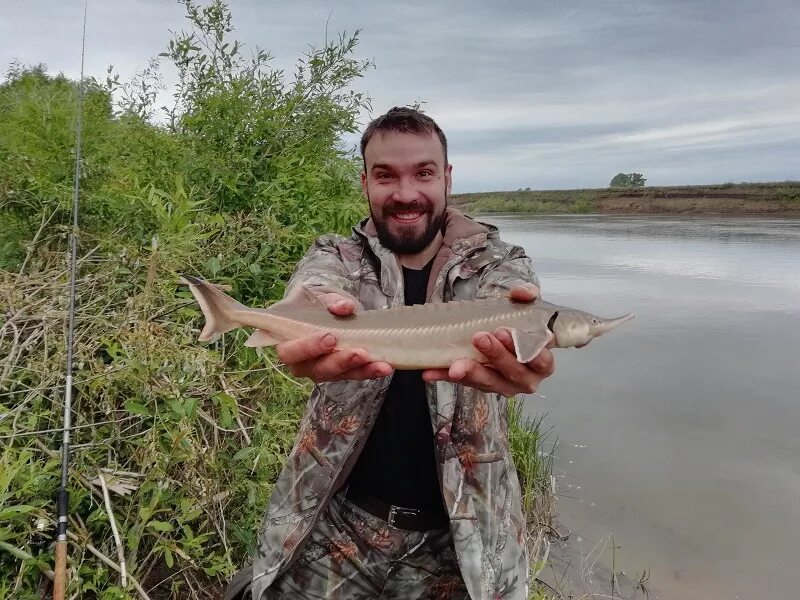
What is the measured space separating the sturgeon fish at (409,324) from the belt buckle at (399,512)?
0.61 metres

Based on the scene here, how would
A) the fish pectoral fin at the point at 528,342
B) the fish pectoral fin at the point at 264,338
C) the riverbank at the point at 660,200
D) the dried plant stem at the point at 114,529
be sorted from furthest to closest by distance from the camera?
1. the riverbank at the point at 660,200
2. the dried plant stem at the point at 114,529
3. the fish pectoral fin at the point at 264,338
4. the fish pectoral fin at the point at 528,342

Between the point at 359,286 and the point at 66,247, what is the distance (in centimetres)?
310

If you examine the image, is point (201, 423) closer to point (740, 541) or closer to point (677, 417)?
point (740, 541)

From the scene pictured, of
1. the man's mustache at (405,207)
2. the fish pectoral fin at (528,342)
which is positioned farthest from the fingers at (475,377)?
the man's mustache at (405,207)

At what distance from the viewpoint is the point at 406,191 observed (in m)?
2.42

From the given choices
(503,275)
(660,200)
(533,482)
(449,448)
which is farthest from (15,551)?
(660,200)

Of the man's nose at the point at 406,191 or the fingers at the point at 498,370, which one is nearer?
the fingers at the point at 498,370

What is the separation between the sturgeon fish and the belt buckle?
2.00 feet

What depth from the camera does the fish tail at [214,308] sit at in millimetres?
2051

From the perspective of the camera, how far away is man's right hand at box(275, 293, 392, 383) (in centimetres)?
196

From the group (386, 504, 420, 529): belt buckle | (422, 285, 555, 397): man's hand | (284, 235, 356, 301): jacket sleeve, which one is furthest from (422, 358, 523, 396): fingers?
(386, 504, 420, 529): belt buckle

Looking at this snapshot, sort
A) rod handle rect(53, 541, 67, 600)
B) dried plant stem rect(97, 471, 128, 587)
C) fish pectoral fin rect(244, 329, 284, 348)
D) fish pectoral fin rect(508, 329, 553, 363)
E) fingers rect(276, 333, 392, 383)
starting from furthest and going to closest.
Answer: dried plant stem rect(97, 471, 128, 587) < rod handle rect(53, 541, 67, 600) < fish pectoral fin rect(244, 329, 284, 348) < fingers rect(276, 333, 392, 383) < fish pectoral fin rect(508, 329, 553, 363)

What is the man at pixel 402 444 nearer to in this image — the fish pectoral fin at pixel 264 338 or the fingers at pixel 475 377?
the fingers at pixel 475 377

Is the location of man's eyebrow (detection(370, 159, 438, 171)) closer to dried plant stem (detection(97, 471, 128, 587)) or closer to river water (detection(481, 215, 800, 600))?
dried plant stem (detection(97, 471, 128, 587))
